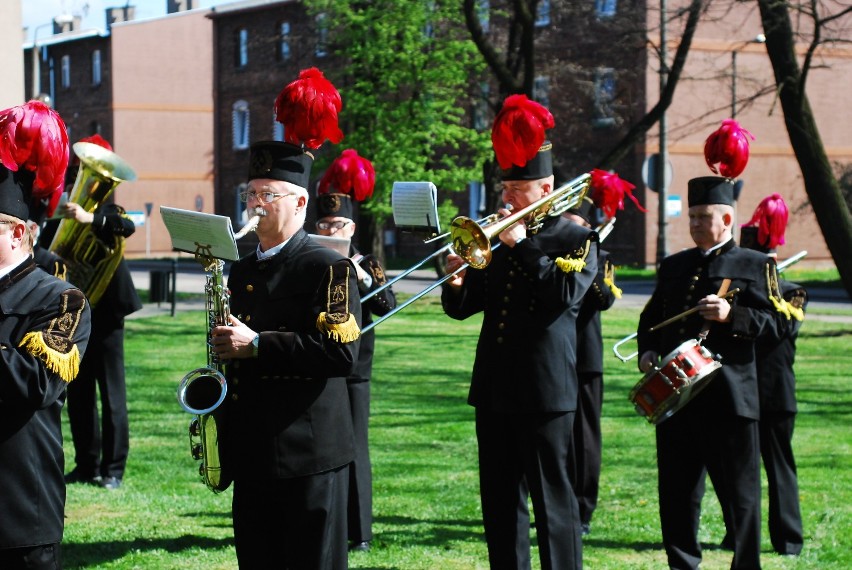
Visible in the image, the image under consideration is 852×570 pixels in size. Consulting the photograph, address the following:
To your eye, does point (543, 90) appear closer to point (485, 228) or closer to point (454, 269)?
point (454, 269)

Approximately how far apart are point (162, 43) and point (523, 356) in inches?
2059

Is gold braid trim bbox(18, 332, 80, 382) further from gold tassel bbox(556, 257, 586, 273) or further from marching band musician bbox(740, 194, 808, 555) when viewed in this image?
marching band musician bbox(740, 194, 808, 555)

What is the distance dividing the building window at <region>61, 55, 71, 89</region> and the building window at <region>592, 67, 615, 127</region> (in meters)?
28.9

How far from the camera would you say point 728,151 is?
21.7ft

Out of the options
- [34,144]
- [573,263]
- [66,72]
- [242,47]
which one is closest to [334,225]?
[573,263]

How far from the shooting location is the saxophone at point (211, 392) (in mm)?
4512

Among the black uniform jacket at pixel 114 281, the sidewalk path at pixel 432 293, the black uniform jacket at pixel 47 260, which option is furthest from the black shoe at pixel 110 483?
the sidewalk path at pixel 432 293

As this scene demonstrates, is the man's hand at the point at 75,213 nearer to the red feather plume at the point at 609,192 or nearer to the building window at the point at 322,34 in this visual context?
the red feather plume at the point at 609,192

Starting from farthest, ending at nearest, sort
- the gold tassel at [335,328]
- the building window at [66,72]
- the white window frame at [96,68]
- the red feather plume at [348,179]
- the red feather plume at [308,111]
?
the building window at [66,72] < the white window frame at [96,68] < the red feather plume at [348,179] < the red feather plume at [308,111] < the gold tassel at [335,328]

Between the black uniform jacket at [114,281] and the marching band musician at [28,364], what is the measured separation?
3836mm

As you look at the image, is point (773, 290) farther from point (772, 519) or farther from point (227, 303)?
point (227, 303)

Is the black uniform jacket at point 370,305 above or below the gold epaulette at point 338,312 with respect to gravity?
below

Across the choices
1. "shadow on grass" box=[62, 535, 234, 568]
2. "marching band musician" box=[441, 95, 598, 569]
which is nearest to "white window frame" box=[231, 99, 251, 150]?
"shadow on grass" box=[62, 535, 234, 568]

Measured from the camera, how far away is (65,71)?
57.2m
